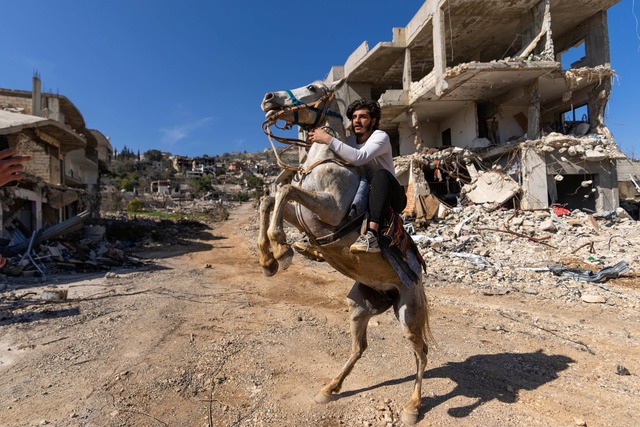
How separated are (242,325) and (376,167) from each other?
11.6 feet

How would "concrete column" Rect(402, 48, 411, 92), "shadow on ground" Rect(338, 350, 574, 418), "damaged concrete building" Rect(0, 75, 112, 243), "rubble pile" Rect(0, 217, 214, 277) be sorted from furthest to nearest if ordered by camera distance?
"concrete column" Rect(402, 48, 411, 92)
"damaged concrete building" Rect(0, 75, 112, 243)
"rubble pile" Rect(0, 217, 214, 277)
"shadow on ground" Rect(338, 350, 574, 418)

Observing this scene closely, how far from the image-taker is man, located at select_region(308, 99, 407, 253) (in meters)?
2.67

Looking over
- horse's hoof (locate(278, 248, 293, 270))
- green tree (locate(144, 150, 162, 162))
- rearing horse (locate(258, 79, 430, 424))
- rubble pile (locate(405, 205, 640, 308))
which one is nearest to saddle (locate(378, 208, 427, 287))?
rearing horse (locate(258, 79, 430, 424))

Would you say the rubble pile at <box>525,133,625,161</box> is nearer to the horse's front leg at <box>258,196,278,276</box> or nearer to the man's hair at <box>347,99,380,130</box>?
the man's hair at <box>347,99,380,130</box>

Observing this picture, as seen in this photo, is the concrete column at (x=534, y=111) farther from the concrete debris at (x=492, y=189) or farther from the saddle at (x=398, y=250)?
the saddle at (x=398, y=250)

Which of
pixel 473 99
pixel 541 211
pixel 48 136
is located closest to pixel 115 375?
pixel 541 211

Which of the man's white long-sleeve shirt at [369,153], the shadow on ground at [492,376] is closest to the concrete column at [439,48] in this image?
the shadow on ground at [492,376]

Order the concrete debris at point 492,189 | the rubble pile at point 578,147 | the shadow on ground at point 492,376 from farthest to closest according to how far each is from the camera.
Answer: the concrete debris at point 492,189 < the rubble pile at point 578,147 < the shadow on ground at point 492,376

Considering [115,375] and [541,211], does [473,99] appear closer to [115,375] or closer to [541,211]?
[541,211]

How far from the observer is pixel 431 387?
3457 mm

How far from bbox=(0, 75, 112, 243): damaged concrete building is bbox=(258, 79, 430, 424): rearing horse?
10572mm

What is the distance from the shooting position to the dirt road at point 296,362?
115 inches

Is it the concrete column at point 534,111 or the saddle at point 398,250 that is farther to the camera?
the concrete column at point 534,111

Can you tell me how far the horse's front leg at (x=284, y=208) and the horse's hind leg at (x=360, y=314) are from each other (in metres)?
1.19
